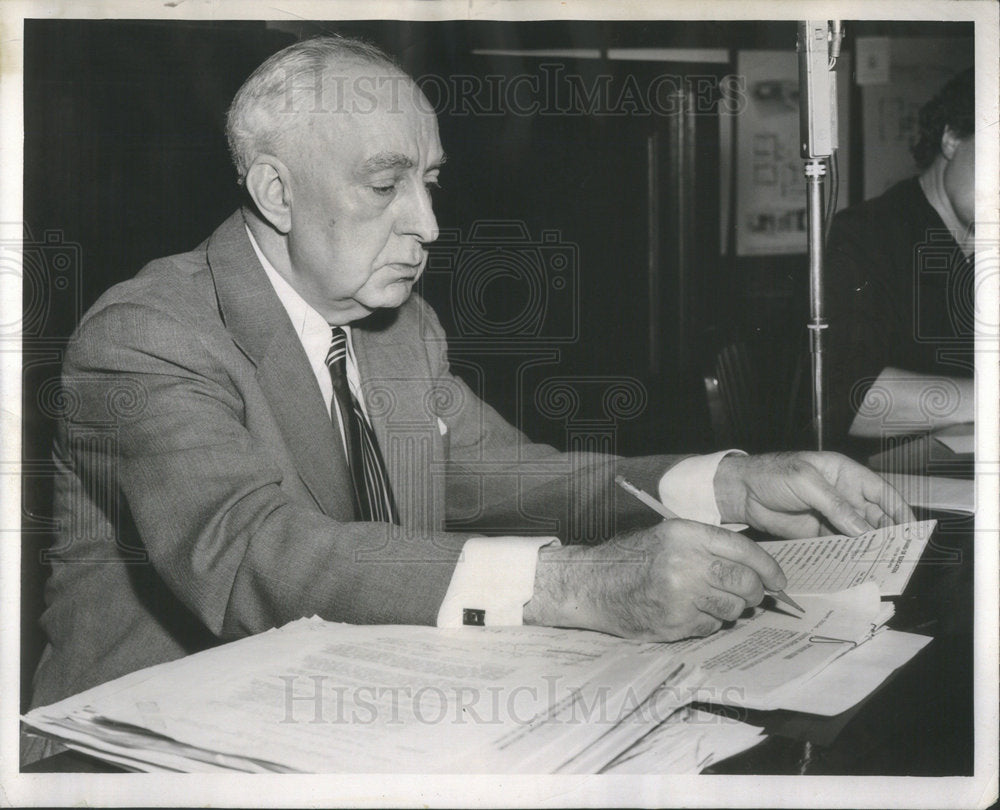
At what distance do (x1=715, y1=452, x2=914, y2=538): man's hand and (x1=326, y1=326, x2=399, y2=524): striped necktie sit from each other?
407 mm

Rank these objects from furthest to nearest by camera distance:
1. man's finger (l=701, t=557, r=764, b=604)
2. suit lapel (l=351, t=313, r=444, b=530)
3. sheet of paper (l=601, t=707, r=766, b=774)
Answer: suit lapel (l=351, t=313, r=444, b=530) → man's finger (l=701, t=557, r=764, b=604) → sheet of paper (l=601, t=707, r=766, b=774)

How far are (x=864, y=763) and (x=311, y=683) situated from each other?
46 cm

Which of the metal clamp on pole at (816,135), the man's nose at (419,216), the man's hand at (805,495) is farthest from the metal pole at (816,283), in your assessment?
the man's nose at (419,216)

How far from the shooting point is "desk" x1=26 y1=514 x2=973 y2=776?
693 millimetres

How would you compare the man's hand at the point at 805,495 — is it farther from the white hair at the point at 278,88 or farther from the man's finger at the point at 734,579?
the white hair at the point at 278,88

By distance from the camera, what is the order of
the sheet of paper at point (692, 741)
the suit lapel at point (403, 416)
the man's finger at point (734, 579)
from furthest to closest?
the suit lapel at point (403, 416) → the man's finger at point (734, 579) → the sheet of paper at point (692, 741)

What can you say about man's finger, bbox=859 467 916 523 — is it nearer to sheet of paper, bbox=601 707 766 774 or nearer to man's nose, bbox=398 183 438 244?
sheet of paper, bbox=601 707 766 774

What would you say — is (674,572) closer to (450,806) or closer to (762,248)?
(450,806)

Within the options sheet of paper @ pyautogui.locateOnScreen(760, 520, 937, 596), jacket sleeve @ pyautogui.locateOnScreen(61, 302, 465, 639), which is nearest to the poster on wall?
sheet of paper @ pyautogui.locateOnScreen(760, 520, 937, 596)

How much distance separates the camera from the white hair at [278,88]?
3.31 ft

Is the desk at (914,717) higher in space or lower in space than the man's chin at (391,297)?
lower

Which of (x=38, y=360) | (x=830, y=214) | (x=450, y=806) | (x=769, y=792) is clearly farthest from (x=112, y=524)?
(x=830, y=214)

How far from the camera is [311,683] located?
753 millimetres

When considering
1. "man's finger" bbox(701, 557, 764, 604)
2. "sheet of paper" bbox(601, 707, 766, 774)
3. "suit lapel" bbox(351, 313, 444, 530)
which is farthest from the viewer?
"suit lapel" bbox(351, 313, 444, 530)
